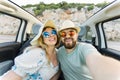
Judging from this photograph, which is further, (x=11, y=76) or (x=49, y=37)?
(x=49, y=37)

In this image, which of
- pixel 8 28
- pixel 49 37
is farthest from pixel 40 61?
pixel 8 28

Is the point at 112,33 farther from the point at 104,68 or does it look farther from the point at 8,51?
the point at 104,68

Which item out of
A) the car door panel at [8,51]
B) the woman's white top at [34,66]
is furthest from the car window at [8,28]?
the woman's white top at [34,66]

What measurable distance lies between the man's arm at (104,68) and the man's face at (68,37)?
54 cm

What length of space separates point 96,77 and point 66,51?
89 cm

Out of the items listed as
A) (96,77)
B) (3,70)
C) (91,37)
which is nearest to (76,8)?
(91,37)

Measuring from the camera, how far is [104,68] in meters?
1.57

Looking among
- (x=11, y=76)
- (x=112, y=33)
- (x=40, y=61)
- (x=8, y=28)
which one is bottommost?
(x=11, y=76)

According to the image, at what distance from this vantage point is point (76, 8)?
10805 mm

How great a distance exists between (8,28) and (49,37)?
6.93ft

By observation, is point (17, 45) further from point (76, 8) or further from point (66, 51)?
point (76, 8)

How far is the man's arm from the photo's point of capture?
142cm

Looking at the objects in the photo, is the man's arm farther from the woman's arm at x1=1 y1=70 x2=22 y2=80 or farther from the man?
the woman's arm at x1=1 y1=70 x2=22 y2=80

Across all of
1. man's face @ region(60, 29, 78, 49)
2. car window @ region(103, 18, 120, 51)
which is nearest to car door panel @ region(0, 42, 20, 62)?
man's face @ region(60, 29, 78, 49)
